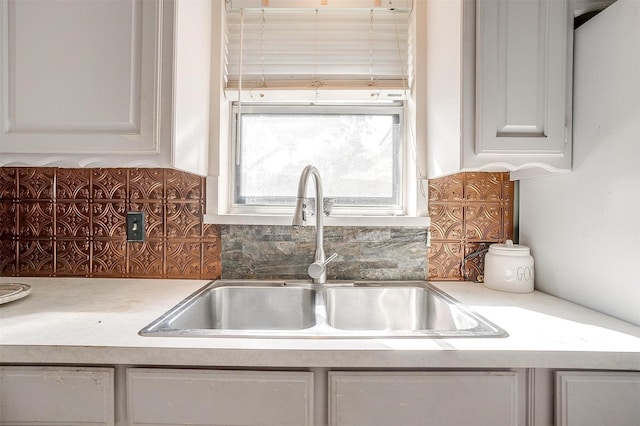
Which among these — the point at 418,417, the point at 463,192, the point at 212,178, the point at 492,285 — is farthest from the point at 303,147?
the point at 418,417

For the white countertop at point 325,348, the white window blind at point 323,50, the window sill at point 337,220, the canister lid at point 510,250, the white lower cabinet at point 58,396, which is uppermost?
the white window blind at point 323,50

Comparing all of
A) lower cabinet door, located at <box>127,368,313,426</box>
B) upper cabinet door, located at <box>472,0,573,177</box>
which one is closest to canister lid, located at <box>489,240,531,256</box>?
upper cabinet door, located at <box>472,0,573,177</box>

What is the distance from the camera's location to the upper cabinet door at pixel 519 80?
3.10 feet

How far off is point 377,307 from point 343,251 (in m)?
0.25

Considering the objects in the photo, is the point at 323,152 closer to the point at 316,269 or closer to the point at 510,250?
the point at 316,269

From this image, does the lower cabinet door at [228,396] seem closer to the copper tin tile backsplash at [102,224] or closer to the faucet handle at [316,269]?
the faucet handle at [316,269]

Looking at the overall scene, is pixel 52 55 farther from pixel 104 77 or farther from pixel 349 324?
pixel 349 324

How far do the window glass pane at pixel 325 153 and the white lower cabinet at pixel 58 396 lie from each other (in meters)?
Answer: 0.88

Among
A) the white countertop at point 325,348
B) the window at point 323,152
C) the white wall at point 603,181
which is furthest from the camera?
the window at point 323,152

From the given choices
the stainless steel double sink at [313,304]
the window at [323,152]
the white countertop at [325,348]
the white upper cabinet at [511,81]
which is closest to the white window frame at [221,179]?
the window at [323,152]

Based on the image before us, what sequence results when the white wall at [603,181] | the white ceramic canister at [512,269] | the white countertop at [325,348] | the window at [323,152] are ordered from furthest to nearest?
the window at [323,152], the white ceramic canister at [512,269], the white wall at [603,181], the white countertop at [325,348]

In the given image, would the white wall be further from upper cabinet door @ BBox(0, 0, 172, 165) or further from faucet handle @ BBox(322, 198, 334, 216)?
upper cabinet door @ BBox(0, 0, 172, 165)

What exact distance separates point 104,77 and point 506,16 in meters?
1.17

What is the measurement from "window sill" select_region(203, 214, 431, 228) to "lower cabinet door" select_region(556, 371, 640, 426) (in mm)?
682
